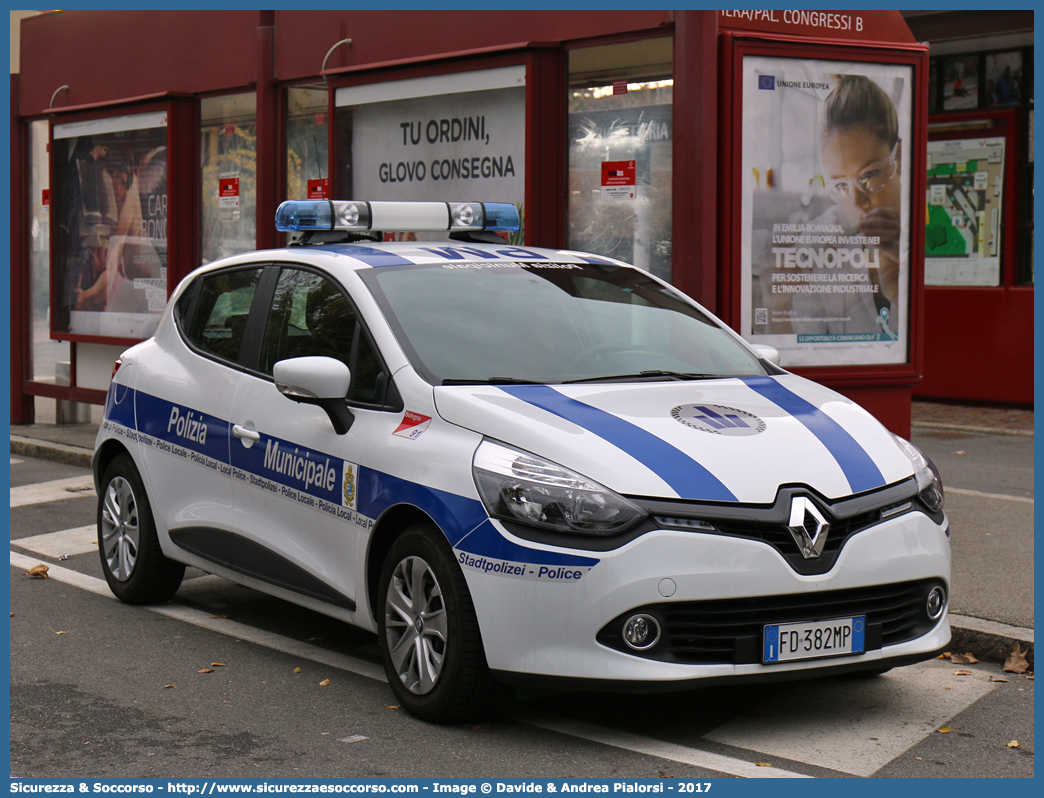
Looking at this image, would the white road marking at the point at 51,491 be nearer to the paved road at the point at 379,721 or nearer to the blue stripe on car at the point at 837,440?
the paved road at the point at 379,721

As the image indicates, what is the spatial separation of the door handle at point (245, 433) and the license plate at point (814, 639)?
7.73 ft

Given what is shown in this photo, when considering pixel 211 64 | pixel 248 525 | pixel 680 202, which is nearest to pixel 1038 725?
pixel 248 525

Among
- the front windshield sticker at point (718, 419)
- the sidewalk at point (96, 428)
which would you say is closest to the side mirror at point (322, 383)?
the front windshield sticker at point (718, 419)

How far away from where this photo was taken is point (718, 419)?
4879 mm

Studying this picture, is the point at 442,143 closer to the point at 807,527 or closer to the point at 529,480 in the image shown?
the point at 529,480

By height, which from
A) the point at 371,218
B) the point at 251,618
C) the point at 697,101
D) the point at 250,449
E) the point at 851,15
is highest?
the point at 851,15

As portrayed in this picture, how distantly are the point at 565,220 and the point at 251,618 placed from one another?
13.3 feet

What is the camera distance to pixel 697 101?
8344mm

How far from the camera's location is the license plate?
450cm

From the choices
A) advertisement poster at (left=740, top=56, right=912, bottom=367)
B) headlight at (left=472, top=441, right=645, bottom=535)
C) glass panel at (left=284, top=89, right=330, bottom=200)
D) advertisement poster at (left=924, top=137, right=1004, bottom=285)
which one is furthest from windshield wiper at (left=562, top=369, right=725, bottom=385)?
advertisement poster at (left=924, top=137, right=1004, bottom=285)

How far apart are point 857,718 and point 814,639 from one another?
622 mm

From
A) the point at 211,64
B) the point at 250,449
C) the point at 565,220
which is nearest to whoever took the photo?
the point at 250,449

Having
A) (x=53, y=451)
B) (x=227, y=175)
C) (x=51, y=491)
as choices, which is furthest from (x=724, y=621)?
(x=227, y=175)

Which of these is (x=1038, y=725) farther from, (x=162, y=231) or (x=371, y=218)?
(x=162, y=231)
